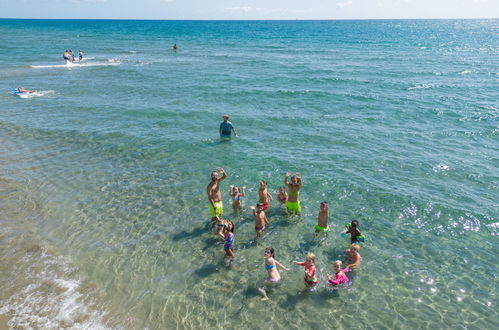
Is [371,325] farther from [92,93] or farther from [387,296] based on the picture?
[92,93]

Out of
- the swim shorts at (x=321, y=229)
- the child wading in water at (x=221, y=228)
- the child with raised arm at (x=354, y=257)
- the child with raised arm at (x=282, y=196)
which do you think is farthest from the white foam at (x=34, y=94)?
the child with raised arm at (x=354, y=257)

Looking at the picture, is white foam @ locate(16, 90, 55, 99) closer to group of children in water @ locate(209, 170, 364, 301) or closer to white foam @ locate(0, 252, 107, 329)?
white foam @ locate(0, 252, 107, 329)

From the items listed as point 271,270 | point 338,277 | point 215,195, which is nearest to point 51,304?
point 215,195

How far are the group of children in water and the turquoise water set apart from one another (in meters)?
0.31

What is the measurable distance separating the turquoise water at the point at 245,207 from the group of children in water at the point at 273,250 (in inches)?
12.0

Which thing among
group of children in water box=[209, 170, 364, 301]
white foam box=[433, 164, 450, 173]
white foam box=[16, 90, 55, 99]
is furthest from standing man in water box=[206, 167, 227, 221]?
white foam box=[16, 90, 55, 99]

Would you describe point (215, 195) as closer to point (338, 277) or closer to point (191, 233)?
point (191, 233)

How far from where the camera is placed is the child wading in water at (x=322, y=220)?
10448 mm

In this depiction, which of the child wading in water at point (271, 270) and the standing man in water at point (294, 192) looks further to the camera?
the standing man in water at point (294, 192)

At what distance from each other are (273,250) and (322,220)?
254 cm

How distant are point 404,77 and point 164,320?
35785mm

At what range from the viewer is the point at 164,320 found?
25.4 feet

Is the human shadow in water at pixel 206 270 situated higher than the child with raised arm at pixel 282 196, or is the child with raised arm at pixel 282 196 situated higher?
the child with raised arm at pixel 282 196

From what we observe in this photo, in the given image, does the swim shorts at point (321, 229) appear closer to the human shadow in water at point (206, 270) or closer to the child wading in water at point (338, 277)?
the child wading in water at point (338, 277)
